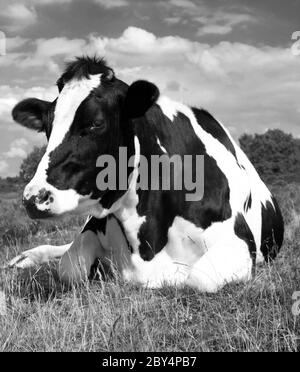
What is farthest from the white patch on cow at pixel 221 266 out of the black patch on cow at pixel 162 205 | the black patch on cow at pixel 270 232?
the black patch on cow at pixel 270 232

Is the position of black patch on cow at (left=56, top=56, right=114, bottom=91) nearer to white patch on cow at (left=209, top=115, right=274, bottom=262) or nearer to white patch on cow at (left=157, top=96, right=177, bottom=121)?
white patch on cow at (left=157, top=96, right=177, bottom=121)

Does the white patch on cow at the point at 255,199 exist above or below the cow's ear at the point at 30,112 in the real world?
below

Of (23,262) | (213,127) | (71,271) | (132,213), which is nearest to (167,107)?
(213,127)

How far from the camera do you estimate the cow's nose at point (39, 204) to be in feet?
14.8

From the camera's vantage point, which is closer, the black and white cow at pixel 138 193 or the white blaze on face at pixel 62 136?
the white blaze on face at pixel 62 136

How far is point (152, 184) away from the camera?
5.54 metres

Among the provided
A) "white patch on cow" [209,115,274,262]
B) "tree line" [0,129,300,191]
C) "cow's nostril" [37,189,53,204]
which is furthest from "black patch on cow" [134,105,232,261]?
"tree line" [0,129,300,191]

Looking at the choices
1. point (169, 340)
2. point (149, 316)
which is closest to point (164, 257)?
point (149, 316)

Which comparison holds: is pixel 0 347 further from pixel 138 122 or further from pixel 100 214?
pixel 138 122

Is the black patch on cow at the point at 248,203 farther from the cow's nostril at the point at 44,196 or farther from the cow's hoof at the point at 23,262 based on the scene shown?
the cow's hoof at the point at 23,262

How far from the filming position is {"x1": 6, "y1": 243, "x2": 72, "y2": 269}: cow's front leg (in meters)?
7.16

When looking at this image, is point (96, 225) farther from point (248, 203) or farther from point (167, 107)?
point (248, 203)

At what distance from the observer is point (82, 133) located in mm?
4863

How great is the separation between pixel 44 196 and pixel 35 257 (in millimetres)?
2989
